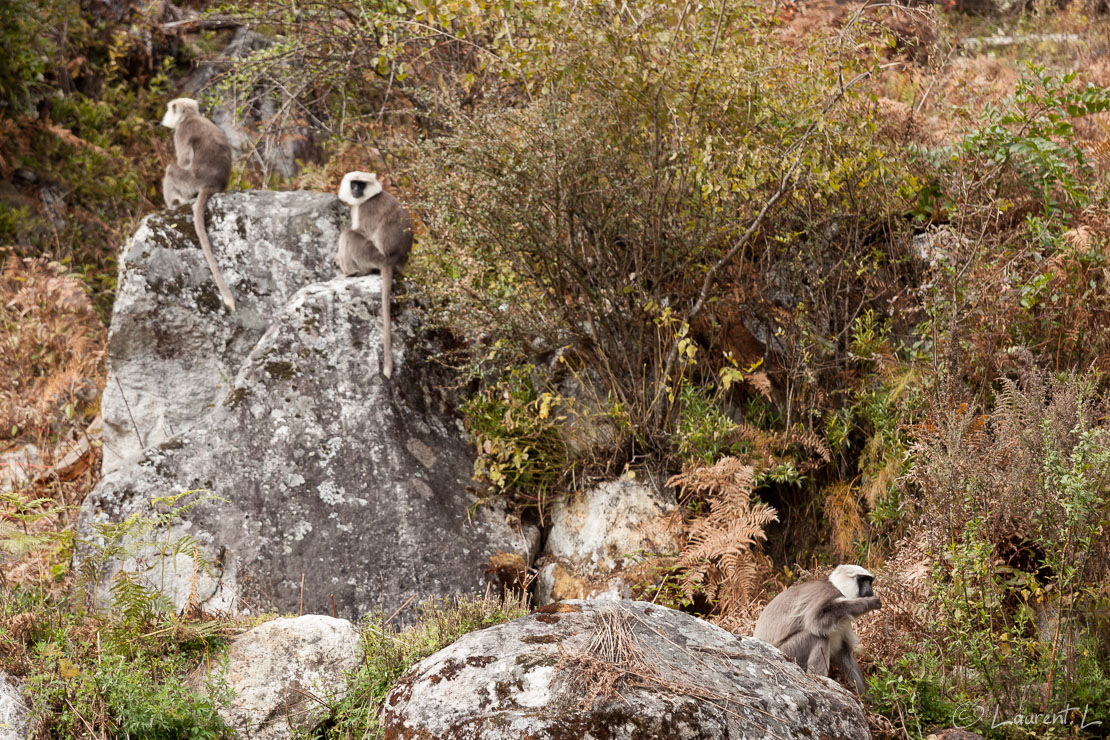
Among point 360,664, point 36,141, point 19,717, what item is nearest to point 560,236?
point 360,664

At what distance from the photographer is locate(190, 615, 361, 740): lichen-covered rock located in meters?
4.97

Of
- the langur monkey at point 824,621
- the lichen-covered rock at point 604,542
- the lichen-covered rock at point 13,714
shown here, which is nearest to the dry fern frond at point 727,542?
the lichen-covered rock at point 604,542

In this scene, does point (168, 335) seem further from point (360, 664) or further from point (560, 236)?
point (360, 664)

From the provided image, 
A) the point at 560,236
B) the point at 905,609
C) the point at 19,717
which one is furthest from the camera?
the point at 560,236

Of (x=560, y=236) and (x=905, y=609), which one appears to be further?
(x=560, y=236)

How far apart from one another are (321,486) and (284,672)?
236 centimetres

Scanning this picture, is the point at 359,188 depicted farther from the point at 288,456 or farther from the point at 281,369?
the point at 288,456

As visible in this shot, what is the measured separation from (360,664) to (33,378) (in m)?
7.08

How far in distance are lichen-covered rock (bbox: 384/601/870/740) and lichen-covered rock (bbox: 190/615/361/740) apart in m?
0.98

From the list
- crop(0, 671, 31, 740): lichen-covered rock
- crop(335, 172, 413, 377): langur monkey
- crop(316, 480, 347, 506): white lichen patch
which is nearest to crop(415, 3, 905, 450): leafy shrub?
crop(335, 172, 413, 377): langur monkey

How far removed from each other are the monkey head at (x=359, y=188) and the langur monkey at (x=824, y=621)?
531 centimetres

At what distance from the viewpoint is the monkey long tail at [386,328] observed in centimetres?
778

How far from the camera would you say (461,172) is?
704cm

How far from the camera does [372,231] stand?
8.34m
